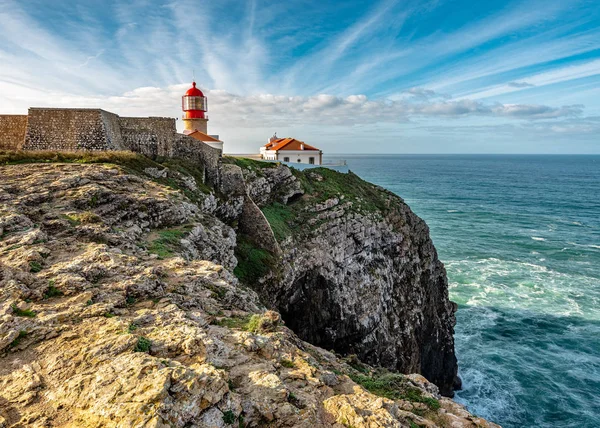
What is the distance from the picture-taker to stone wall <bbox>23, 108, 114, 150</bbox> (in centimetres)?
2075

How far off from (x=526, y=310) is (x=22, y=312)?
38455 millimetres

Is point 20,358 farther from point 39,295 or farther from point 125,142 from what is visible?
point 125,142

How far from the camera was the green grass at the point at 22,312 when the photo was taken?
7695 mm

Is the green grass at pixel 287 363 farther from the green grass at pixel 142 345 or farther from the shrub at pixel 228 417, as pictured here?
the green grass at pixel 142 345

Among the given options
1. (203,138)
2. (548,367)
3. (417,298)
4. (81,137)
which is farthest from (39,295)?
(548,367)

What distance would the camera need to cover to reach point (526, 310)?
33.8 metres

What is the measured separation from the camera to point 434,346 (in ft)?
89.7

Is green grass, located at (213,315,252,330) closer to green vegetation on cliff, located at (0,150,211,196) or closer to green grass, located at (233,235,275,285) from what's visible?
green grass, located at (233,235,275,285)

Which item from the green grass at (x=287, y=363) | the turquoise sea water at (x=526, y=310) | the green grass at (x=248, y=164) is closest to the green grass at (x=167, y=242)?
the green grass at (x=287, y=363)

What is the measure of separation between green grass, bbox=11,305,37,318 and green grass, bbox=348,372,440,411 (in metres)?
7.55

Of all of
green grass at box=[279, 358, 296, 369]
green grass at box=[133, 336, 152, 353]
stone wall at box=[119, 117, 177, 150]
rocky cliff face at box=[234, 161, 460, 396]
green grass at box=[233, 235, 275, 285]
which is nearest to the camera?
green grass at box=[133, 336, 152, 353]

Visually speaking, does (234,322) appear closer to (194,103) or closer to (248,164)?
(248,164)

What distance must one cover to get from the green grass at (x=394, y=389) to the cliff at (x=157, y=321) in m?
0.05

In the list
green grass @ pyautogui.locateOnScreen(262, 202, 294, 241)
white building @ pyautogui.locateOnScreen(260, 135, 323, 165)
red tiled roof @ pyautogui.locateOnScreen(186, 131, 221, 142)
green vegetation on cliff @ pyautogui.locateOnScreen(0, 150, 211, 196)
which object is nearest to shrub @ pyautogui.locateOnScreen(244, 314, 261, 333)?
green vegetation on cliff @ pyautogui.locateOnScreen(0, 150, 211, 196)
